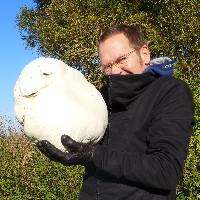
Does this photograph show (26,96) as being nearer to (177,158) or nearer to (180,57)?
(177,158)

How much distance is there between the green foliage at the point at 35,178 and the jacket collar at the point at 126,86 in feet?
16.4

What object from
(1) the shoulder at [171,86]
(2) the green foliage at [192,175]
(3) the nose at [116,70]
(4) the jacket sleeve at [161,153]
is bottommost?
(2) the green foliage at [192,175]

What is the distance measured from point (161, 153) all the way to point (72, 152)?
364 mm

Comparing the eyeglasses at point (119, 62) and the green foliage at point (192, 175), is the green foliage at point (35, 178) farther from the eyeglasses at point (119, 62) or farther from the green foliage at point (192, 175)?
the eyeglasses at point (119, 62)

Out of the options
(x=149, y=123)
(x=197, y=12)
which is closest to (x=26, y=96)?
(x=149, y=123)

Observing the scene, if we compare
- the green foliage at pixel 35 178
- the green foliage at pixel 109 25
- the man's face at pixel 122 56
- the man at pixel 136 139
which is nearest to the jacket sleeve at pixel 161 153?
the man at pixel 136 139

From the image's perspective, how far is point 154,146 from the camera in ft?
6.75

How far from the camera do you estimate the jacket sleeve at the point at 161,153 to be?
6.51 feet

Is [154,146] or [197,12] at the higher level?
[197,12]

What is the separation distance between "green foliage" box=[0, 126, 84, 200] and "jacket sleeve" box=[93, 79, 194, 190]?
5.12 m

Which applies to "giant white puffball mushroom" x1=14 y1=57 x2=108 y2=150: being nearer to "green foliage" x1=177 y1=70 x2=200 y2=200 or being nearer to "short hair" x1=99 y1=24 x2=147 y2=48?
"short hair" x1=99 y1=24 x2=147 y2=48

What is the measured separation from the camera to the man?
2.01 m

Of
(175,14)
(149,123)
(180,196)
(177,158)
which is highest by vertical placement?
(175,14)

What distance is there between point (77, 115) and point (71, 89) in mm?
127
